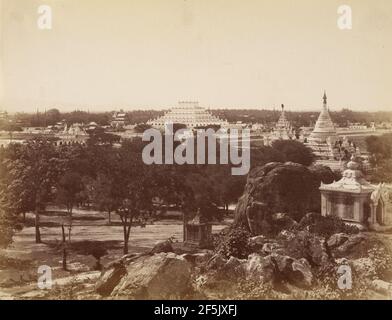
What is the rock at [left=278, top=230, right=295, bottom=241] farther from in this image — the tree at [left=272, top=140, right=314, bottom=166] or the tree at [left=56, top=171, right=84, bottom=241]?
the tree at [left=56, top=171, right=84, bottom=241]

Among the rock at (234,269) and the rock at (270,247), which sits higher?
the rock at (270,247)

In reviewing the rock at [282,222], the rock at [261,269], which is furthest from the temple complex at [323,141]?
the rock at [261,269]

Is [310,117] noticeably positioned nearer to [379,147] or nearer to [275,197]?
[379,147]

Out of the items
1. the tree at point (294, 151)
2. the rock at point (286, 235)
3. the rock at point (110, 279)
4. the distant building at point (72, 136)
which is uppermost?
the distant building at point (72, 136)

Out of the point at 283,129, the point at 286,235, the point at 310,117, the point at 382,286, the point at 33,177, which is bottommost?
the point at 382,286

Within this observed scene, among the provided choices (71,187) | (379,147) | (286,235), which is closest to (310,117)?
(379,147)

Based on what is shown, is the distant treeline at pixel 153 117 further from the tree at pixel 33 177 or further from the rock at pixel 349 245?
the rock at pixel 349 245
